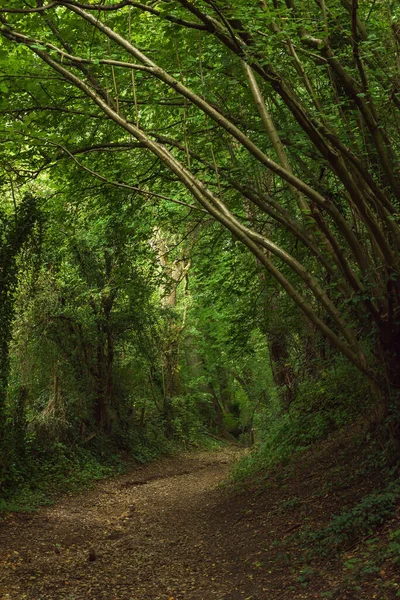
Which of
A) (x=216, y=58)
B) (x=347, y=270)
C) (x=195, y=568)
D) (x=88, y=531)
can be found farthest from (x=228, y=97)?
(x=88, y=531)

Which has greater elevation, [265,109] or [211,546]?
[265,109]

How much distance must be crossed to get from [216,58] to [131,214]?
9.14 ft

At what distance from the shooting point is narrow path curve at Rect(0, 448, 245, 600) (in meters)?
6.07

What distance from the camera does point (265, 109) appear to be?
6.34 m

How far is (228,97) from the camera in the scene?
324 inches

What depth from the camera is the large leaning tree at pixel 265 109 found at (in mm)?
5832

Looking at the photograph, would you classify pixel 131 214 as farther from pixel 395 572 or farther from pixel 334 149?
pixel 395 572

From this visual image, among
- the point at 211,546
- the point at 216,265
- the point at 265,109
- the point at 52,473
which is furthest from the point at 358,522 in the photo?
the point at 52,473

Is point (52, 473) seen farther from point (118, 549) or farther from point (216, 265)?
point (216, 265)

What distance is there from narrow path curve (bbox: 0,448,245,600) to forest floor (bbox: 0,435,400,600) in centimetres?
2

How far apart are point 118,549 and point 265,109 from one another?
5.86 meters

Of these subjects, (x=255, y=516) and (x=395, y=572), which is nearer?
(x=395, y=572)

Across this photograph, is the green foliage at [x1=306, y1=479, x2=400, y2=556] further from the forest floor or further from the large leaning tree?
the large leaning tree

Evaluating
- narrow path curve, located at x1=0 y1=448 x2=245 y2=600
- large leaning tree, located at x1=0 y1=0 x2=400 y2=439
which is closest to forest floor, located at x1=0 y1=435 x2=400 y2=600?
narrow path curve, located at x1=0 y1=448 x2=245 y2=600
